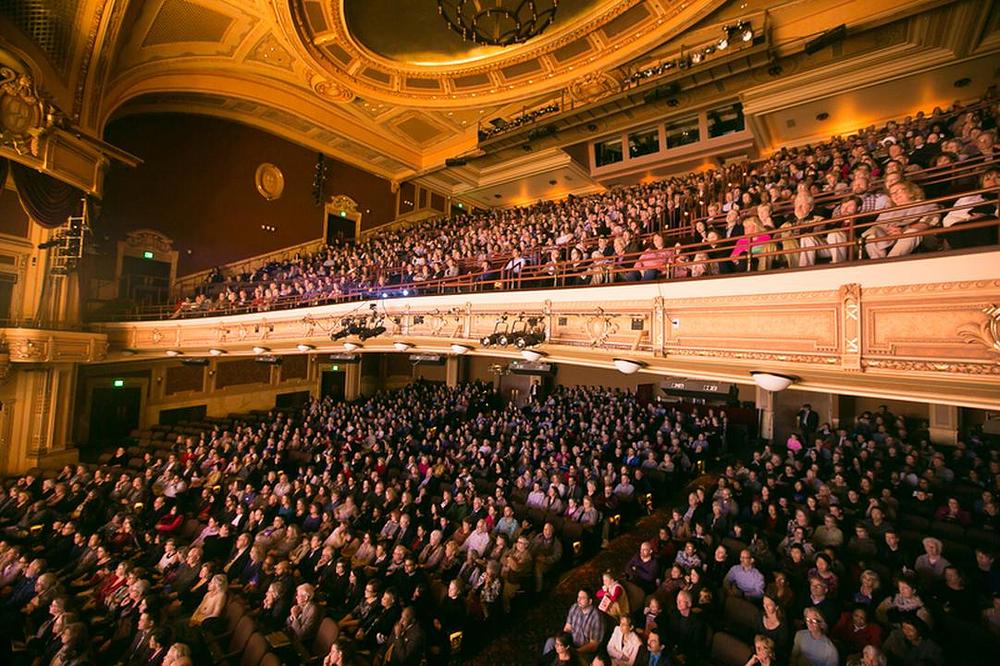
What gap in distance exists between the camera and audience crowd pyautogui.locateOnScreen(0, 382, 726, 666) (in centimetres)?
443

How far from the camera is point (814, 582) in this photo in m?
3.79

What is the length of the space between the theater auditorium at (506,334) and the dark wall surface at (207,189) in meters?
0.12

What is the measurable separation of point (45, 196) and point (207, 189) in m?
5.62

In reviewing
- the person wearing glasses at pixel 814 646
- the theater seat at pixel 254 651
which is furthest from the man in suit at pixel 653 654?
the theater seat at pixel 254 651

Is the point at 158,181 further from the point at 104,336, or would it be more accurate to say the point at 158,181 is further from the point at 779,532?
the point at 779,532

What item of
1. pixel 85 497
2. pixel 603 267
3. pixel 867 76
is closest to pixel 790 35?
pixel 867 76

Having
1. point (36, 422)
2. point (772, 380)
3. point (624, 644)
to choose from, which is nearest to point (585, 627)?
point (624, 644)

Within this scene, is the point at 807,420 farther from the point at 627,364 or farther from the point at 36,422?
the point at 36,422

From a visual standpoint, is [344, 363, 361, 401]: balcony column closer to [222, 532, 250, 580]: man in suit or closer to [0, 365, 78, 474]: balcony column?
[0, 365, 78, 474]: balcony column

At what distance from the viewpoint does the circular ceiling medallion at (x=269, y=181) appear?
16828 millimetres

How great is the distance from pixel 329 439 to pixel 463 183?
13423 mm

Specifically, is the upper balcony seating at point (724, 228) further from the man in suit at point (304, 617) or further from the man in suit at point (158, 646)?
the man in suit at point (158, 646)

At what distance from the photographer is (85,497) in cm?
821

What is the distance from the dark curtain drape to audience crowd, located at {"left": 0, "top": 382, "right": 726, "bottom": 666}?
579 cm
